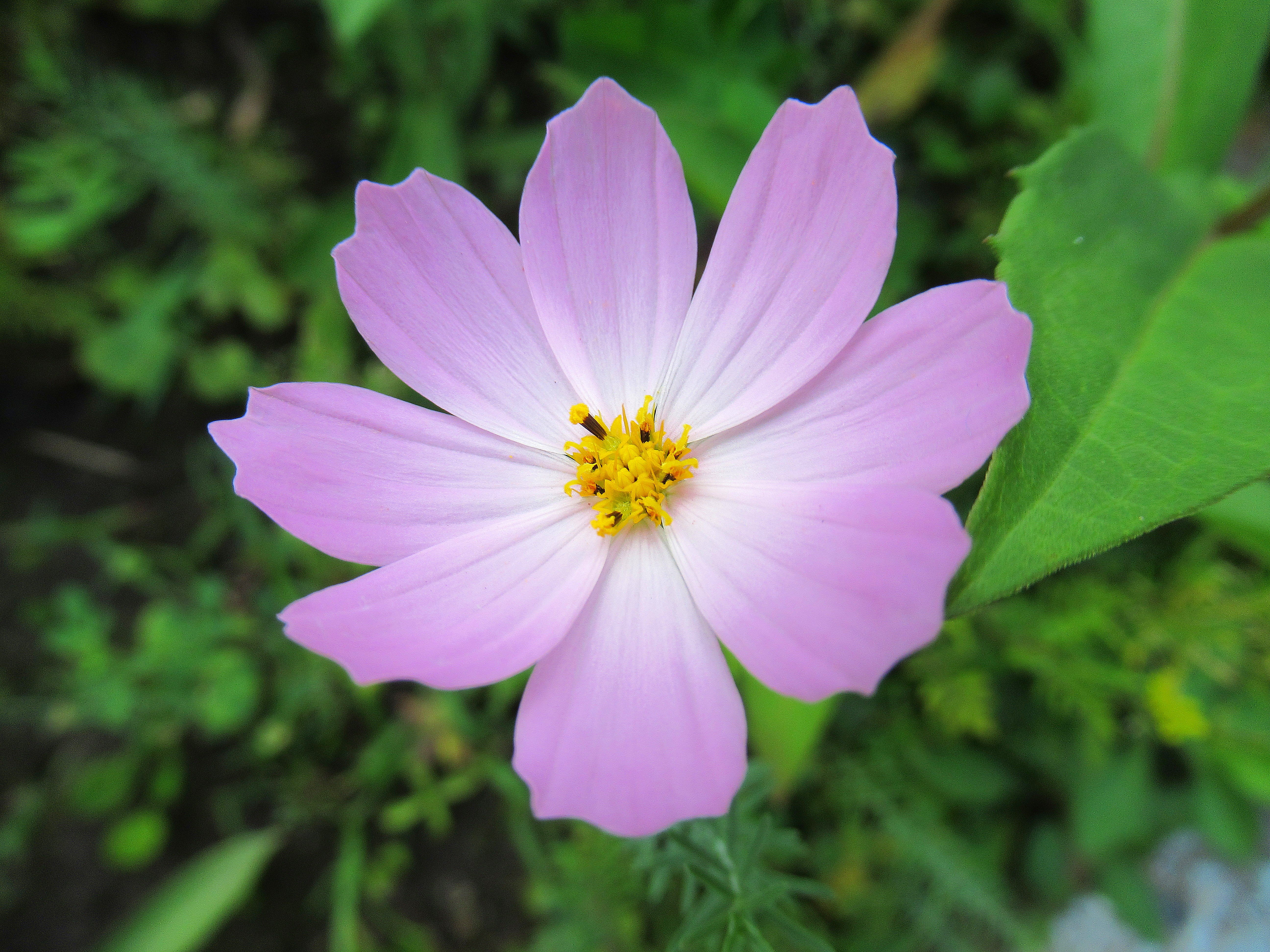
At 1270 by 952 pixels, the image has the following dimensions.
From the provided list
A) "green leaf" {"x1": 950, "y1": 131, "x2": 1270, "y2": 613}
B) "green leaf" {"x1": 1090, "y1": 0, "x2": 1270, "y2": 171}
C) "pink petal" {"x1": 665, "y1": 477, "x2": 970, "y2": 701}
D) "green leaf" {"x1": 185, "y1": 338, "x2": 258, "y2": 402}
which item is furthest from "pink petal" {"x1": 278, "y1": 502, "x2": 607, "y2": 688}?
"green leaf" {"x1": 185, "y1": 338, "x2": 258, "y2": 402}

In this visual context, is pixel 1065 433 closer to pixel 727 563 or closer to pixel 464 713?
pixel 727 563

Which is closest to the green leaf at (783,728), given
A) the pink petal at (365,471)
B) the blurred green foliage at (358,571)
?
the blurred green foliage at (358,571)

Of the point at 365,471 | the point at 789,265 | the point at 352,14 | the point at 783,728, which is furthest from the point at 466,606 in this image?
the point at 352,14

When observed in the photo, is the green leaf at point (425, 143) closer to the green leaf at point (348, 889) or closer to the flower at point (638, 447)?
the flower at point (638, 447)

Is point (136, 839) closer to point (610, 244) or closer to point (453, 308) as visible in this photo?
point (453, 308)

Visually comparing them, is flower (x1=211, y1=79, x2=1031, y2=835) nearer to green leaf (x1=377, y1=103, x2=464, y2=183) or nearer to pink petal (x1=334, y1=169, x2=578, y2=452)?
pink petal (x1=334, y1=169, x2=578, y2=452)

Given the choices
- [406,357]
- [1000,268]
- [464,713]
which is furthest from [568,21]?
[464,713]
